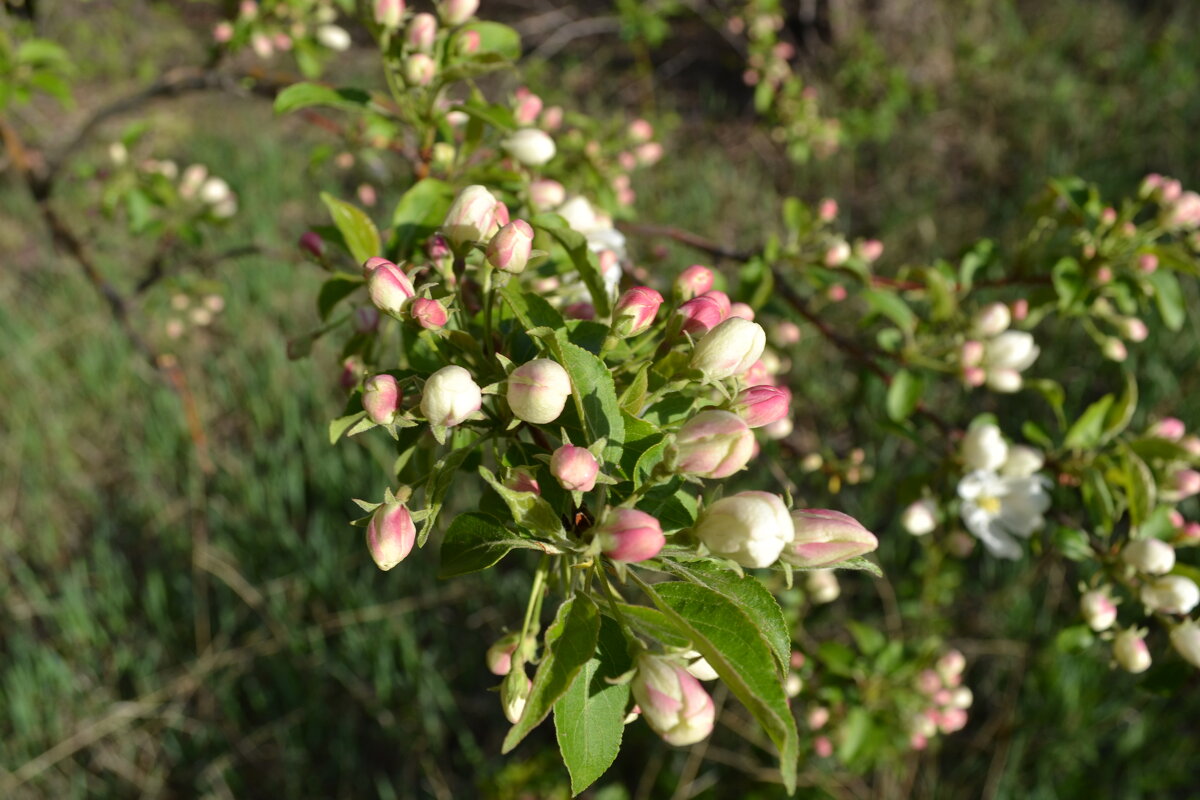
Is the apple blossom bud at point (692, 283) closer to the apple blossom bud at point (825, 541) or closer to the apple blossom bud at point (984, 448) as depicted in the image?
the apple blossom bud at point (825, 541)

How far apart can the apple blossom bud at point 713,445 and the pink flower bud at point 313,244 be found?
541 millimetres

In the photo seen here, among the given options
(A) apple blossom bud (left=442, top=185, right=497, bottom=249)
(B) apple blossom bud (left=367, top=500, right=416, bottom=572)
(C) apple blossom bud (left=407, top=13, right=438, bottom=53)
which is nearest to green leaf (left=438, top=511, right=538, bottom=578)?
(B) apple blossom bud (left=367, top=500, right=416, bottom=572)

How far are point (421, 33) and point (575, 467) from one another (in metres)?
0.62

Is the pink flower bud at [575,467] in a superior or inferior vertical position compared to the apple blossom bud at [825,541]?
superior

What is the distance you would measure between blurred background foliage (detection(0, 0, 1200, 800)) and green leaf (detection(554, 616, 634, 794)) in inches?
45.6

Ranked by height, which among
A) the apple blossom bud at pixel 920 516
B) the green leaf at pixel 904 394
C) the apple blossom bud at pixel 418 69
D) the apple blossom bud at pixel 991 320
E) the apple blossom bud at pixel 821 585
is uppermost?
the apple blossom bud at pixel 418 69

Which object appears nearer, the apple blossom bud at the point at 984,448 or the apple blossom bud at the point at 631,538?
the apple blossom bud at the point at 631,538

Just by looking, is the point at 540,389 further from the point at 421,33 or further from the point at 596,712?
the point at 421,33

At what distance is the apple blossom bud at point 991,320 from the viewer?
47.4 inches

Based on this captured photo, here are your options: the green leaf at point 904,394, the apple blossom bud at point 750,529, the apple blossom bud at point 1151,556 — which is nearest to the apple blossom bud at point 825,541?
the apple blossom bud at point 750,529

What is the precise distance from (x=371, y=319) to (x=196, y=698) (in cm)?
206

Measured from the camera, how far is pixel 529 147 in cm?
96

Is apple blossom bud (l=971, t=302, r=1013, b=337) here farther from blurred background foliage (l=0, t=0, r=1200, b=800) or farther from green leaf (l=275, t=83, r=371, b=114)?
green leaf (l=275, t=83, r=371, b=114)

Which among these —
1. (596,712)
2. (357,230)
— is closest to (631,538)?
(596,712)
